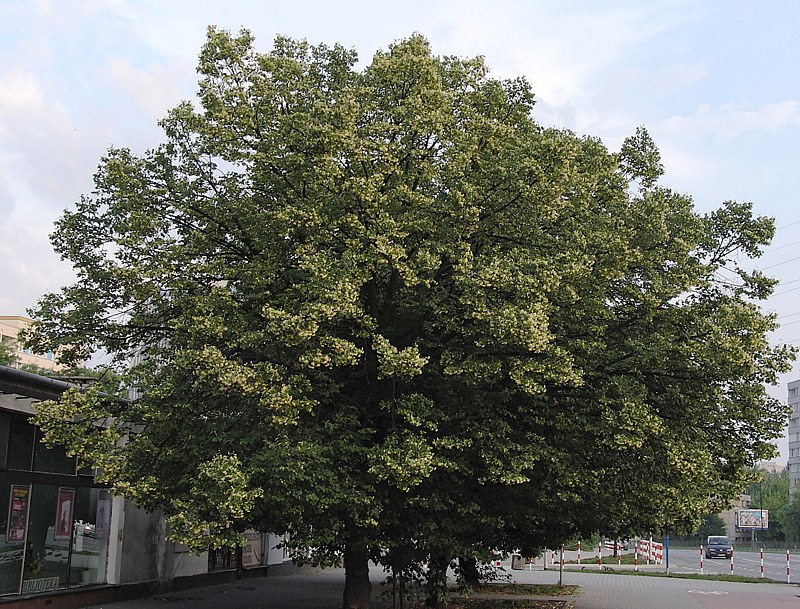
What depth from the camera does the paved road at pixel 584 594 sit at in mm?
23203

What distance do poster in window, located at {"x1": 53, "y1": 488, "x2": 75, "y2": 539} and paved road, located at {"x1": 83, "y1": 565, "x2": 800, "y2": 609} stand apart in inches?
Result: 80.8

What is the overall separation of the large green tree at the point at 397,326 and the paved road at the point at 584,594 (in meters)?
6.01

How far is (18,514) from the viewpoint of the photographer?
18.3m

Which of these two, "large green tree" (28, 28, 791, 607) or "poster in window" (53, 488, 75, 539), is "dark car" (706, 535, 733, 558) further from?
"poster in window" (53, 488, 75, 539)

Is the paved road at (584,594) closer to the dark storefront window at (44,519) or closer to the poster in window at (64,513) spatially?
the dark storefront window at (44,519)

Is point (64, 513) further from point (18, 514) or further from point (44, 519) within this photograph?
point (18, 514)

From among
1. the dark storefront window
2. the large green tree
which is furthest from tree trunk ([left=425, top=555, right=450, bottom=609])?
the dark storefront window

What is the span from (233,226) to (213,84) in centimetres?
291

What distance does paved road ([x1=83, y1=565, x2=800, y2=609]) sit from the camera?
23.2 meters

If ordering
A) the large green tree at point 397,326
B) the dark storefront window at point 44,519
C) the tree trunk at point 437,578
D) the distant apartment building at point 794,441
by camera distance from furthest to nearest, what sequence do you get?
1. the distant apartment building at point 794,441
2. the tree trunk at point 437,578
3. the dark storefront window at point 44,519
4. the large green tree at point 397,326

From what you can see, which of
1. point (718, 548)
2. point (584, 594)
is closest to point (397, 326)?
point (584, 594)

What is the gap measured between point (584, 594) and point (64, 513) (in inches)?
636

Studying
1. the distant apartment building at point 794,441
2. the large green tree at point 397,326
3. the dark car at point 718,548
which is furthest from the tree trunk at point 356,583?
the distant apartment building at point 794,441

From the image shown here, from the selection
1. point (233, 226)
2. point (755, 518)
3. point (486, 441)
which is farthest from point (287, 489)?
point (755, 518)
